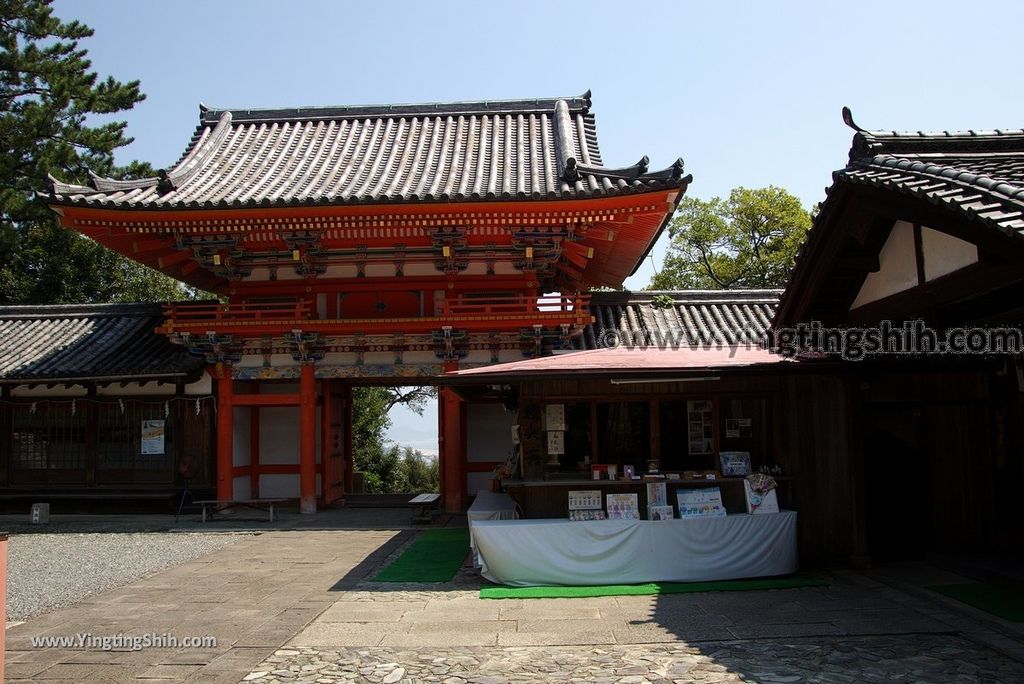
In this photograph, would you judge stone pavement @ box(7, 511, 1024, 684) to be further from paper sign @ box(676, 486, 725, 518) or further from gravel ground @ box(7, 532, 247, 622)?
paper sign @ box(676, 486, 725, 518)

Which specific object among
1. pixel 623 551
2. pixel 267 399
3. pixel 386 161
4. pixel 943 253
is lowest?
pixel 623 551

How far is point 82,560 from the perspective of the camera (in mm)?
10773

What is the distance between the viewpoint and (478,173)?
16062mm

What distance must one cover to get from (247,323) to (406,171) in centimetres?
460

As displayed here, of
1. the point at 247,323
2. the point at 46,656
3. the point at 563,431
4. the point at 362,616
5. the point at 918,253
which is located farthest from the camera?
the point at 247,323

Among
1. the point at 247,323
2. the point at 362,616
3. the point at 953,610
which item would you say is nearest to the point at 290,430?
the point at 247,323

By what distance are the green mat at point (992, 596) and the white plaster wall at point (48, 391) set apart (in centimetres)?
1498

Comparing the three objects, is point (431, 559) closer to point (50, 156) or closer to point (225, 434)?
point (225, 434)

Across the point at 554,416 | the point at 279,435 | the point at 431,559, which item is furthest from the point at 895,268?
the point at 279,435

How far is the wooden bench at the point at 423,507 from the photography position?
13.7 m

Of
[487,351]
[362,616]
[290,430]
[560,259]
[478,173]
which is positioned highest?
[478,173]

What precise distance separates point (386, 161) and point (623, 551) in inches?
448

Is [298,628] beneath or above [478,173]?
beneath

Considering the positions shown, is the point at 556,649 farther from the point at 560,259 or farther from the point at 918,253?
the point at 560,259
